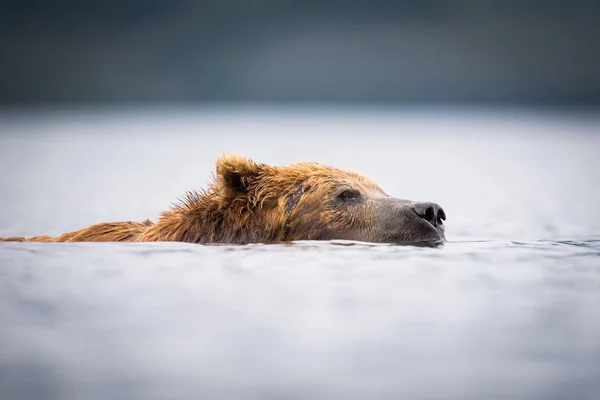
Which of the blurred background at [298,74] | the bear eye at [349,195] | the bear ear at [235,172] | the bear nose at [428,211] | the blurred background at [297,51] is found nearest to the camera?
the bear nose at [428,211]

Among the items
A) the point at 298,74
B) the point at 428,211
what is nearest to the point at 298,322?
the point at 428,211

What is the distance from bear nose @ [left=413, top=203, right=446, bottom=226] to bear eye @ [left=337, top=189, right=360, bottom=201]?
657 millimetres

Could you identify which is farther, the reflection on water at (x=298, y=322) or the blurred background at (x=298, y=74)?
the blurred background at (x=298, y=74)

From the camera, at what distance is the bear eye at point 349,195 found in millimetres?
10016

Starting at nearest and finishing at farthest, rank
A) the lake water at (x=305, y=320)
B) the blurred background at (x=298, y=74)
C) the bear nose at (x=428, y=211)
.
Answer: the lake water at (x=305, y=320) < the bear nose at (x=428, y=211) < the blurred background at (x=298, y=74)

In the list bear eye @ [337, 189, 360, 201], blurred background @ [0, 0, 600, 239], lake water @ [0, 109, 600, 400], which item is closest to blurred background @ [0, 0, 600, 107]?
blurred background @ [0, 0, 600, 239]

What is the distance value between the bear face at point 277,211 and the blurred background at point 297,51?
3347 inches

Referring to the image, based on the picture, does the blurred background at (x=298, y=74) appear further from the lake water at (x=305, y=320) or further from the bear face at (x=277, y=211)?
the lake water at (x=305, y=320)

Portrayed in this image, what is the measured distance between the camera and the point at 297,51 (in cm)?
12181

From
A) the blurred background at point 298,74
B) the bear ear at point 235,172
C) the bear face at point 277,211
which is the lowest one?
the bear face at point 277,211

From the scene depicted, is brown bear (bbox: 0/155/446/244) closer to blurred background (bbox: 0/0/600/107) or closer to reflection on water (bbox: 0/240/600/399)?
reflection on water (bbox: 0/240/600/399)

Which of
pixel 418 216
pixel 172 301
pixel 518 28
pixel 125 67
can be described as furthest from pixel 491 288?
pixel 125 67

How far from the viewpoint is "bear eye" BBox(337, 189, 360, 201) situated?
1002 centimetres

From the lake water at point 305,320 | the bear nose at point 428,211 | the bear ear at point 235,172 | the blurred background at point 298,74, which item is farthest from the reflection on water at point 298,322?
the blurred background at point 298,74
